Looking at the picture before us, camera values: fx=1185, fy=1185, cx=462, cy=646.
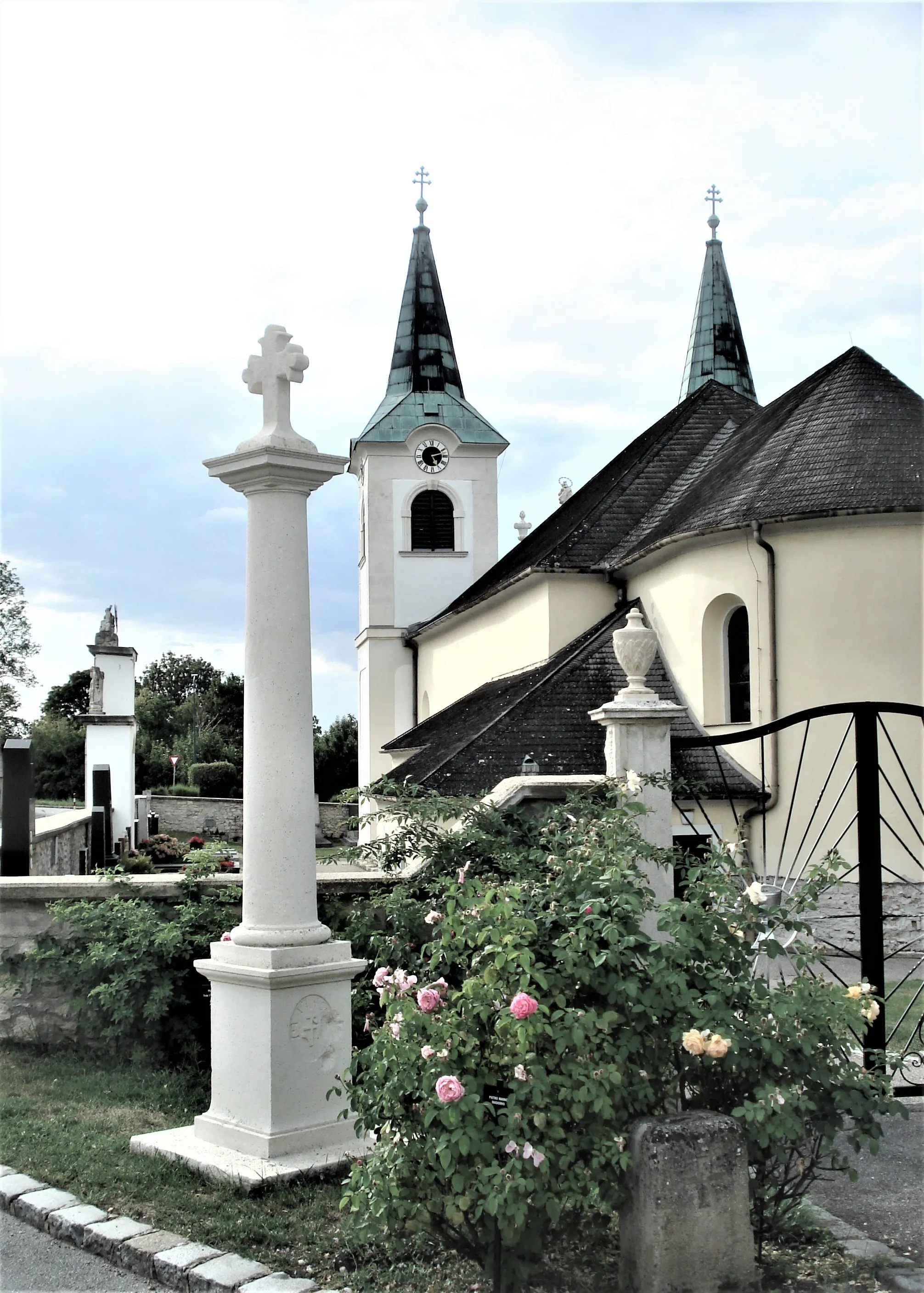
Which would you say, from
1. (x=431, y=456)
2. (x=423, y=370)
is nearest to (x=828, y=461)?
(x=431, y=456)

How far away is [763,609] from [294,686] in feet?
35.4

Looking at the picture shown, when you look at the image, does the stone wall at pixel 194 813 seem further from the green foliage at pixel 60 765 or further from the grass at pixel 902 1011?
the grass at pixel 902 1011

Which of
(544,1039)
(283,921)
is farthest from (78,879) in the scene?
(544,1039)

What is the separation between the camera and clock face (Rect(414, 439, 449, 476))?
34656 millimetres

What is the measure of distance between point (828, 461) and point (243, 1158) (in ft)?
42.5

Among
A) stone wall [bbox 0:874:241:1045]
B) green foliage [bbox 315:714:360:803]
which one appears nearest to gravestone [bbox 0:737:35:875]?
stone wall [bbox 0:874:241:1045]

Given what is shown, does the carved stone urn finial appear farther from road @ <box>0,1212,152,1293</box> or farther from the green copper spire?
the green copper spire

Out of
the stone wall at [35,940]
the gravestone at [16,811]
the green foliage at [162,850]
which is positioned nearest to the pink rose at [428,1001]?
the stone wall at [35,940]

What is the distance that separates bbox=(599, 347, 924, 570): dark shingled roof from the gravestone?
9669 millimetres

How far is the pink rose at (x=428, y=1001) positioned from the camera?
14.1 ft

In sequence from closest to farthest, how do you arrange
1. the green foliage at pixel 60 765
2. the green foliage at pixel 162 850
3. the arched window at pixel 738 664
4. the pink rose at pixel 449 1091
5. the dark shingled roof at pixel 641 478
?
the pink rose at pixel 449 1091 → the arched window at pixel 738 664 → the dark shingled roof at pixel 641 478 → the green foliage at pixel 162 850 → the green foliage at pixel 60 765

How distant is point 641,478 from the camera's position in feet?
74.4

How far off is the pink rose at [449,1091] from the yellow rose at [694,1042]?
80cm

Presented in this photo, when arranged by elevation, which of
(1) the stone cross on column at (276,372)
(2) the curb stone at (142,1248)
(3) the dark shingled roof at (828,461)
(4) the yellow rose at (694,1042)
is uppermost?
(3) the dark shingled roof at (828,461)
